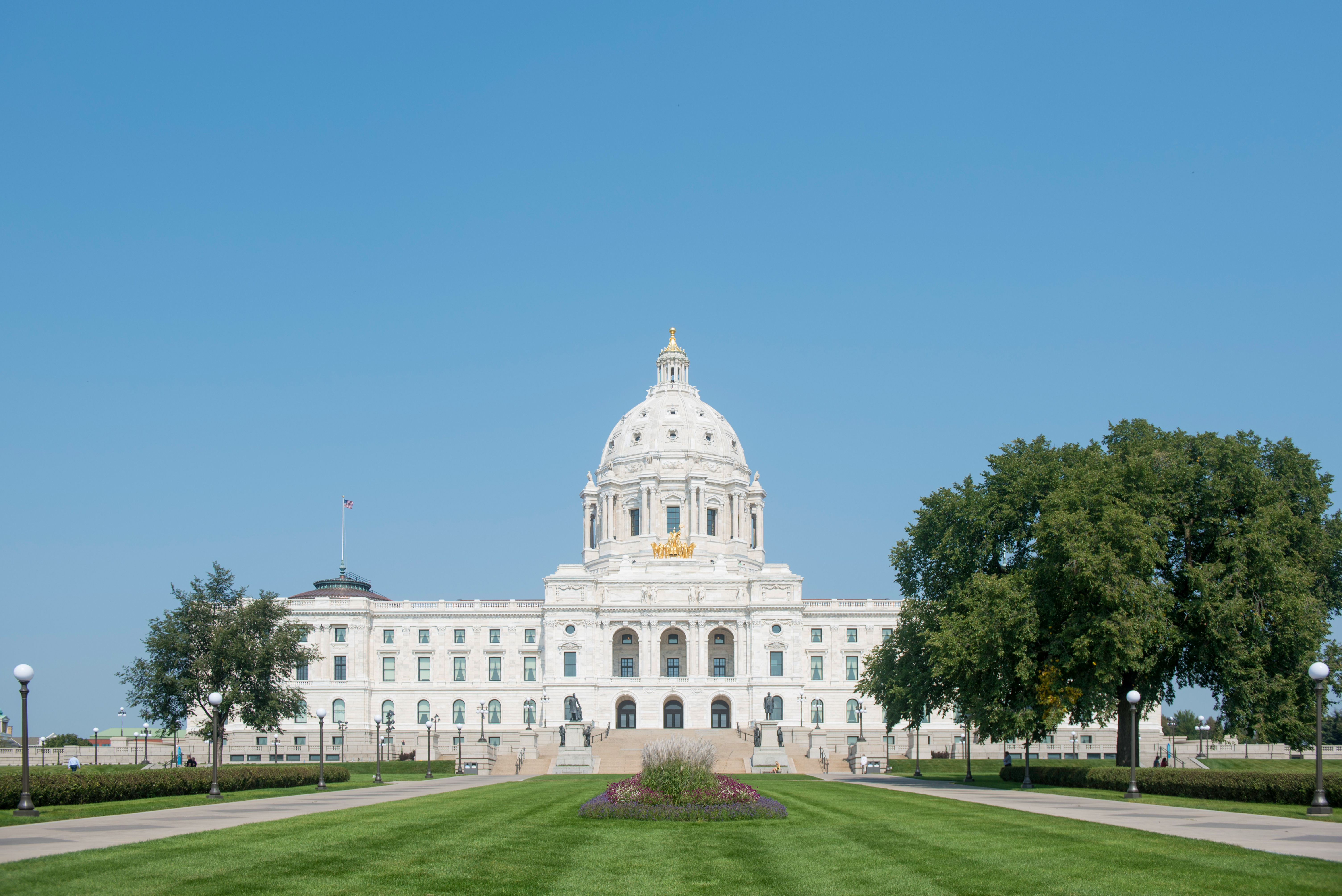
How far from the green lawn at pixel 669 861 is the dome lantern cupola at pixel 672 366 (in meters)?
121

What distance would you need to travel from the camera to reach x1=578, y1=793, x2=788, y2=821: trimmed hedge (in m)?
29.5

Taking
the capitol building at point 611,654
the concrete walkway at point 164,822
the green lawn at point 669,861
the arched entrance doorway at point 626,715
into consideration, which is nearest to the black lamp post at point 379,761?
the concrete walkway at point 164,822

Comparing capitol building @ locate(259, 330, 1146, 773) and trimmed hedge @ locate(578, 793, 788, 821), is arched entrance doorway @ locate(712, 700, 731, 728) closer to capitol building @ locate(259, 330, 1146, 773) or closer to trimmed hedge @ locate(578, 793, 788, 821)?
capitol building @ locate(259, 330, 1146, 773)

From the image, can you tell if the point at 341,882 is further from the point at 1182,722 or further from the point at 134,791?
the point at 1182,722

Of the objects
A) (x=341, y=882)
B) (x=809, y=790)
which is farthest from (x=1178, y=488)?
(x=341, y=882)

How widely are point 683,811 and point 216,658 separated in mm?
47713

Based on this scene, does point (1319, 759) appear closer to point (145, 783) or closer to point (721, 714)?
point (145, 783)

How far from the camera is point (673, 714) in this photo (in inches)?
4557

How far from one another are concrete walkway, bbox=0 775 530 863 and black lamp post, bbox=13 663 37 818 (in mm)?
1050

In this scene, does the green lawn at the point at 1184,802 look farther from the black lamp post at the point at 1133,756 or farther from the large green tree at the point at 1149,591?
the large green tree at the point at 1149,591

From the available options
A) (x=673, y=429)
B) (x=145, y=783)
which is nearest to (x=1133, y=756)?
(x=145, y=783)

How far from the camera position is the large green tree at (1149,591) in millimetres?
48438

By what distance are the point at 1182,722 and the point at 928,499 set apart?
118271 millimetres

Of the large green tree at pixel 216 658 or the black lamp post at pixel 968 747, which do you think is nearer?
the black lamp post at pixel 968 747
